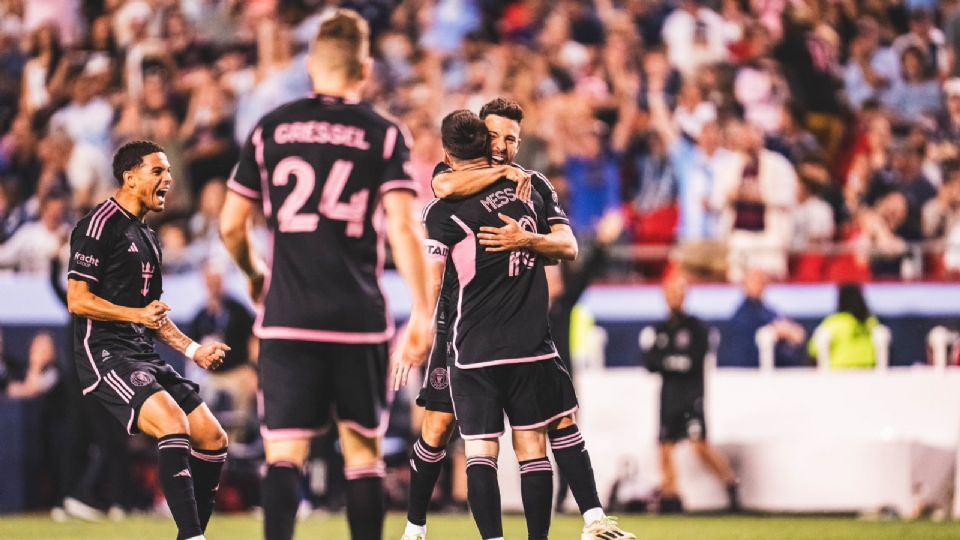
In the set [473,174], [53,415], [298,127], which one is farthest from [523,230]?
[53,415]

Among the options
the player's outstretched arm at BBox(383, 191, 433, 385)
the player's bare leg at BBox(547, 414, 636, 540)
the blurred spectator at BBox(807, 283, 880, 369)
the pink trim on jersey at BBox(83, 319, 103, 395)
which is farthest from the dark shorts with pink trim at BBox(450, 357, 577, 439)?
the blurred spectator at BBox(807, 283, 880, 369)

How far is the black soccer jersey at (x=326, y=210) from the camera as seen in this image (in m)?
6.75

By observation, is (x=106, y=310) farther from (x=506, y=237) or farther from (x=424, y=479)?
(x=506, y=237)

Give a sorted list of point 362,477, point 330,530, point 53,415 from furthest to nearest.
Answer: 1. point 53,415
2. point 330,530
3. point 362,477

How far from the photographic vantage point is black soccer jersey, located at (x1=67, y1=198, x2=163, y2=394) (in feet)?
28.3

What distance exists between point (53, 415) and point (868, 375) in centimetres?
805

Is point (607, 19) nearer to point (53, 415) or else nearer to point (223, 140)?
point (223, 140)

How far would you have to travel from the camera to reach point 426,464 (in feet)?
29.9

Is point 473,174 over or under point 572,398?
over

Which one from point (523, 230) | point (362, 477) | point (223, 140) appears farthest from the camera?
point (223, 140)

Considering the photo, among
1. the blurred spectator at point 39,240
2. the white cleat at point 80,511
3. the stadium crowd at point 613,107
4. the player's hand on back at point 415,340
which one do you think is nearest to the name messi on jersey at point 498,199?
the player's hand on back at point 415,340

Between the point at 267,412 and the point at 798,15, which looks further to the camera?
the point at 798,15

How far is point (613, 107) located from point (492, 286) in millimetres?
9718

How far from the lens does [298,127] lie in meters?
6.80
